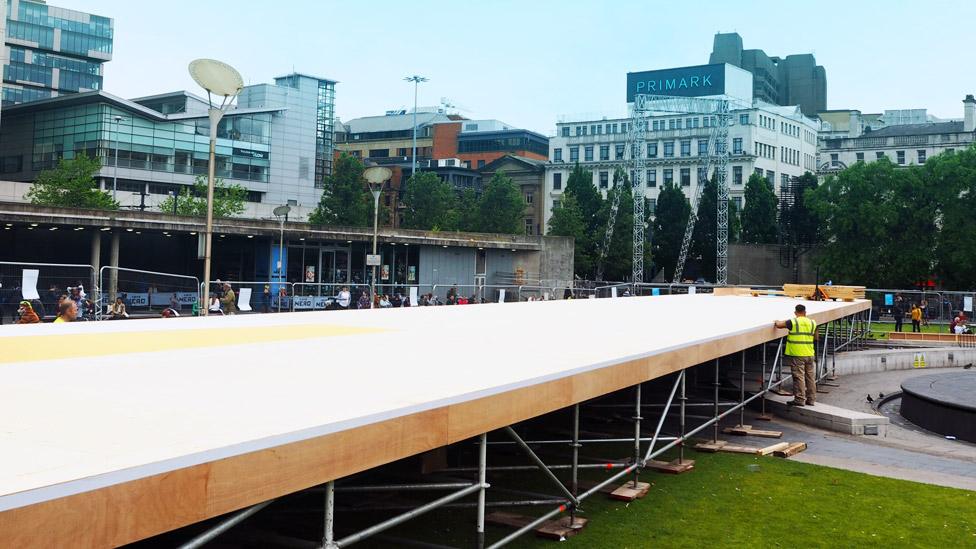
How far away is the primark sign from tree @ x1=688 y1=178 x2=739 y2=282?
1219 centimetres

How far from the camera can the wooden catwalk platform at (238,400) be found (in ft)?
14.5

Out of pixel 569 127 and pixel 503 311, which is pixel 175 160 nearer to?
pixel 569 127

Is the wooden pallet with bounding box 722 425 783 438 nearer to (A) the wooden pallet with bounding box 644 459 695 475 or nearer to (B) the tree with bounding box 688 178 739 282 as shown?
(A) the wooden pallet with bounding box 644 459 695 475

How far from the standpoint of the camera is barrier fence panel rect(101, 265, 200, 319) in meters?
21.8

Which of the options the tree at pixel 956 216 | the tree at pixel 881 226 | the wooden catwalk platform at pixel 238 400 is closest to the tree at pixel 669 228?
the tree at pixel 881 226

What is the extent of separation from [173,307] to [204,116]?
6183 centimetres

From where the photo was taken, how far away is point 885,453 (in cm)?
1669

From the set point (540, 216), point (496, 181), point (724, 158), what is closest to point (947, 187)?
point (724, 158)

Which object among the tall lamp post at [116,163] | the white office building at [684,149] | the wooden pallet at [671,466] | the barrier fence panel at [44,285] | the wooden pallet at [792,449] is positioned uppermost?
the white office building at [684,149]

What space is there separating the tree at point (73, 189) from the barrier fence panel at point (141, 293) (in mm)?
44621

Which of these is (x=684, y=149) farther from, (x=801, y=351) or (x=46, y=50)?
(x=801, y=351)

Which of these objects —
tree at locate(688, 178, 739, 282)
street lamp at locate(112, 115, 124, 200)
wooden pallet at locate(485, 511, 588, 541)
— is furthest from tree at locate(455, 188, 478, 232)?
wooden pallet at locate(485, 511, 588, 541)

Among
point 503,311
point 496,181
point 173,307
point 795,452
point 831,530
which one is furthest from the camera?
point 496,181

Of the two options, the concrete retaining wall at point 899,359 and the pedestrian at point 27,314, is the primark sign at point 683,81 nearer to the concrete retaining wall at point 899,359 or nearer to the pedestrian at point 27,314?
the concrete retaining wall at point 899,359
